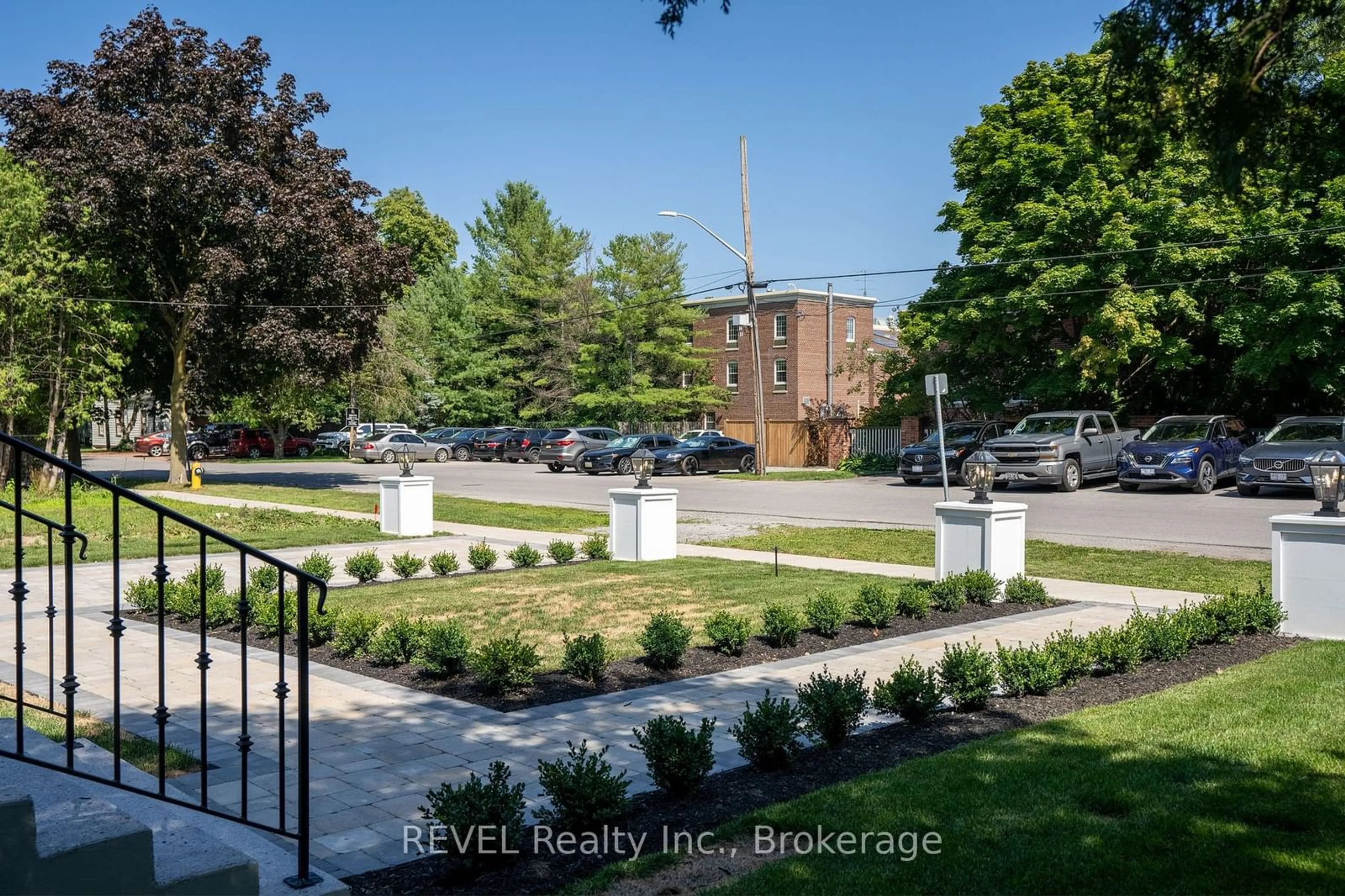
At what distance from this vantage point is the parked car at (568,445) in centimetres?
4159

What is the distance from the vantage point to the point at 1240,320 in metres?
28.7

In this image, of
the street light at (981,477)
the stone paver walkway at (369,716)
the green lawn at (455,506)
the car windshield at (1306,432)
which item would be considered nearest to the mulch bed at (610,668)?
the stone paver walkway at (369,716)

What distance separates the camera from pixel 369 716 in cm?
702

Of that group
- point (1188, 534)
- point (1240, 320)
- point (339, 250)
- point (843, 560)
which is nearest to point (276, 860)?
point (843, 560)

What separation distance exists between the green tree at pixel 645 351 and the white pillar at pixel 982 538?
1566 inches

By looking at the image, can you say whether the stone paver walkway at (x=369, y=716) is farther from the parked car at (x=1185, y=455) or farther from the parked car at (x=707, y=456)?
the parked car at (x=707, y=456)

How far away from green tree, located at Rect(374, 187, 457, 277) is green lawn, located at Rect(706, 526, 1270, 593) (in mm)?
59202

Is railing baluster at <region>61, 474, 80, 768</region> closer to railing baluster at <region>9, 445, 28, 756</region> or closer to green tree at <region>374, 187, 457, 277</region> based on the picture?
railing baluster at <region>9, 445, 28, 756</region>

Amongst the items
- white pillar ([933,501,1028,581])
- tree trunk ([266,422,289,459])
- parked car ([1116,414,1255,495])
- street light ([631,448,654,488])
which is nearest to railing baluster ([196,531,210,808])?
white pillar ([933,501,1028,581])

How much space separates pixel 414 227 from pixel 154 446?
29748mm

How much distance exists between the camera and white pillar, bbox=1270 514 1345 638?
29.6 feet

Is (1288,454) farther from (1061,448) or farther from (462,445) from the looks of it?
(462,445)

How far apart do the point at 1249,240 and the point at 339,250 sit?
2369 centimetres

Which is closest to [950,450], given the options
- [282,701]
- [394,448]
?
[394,448]
